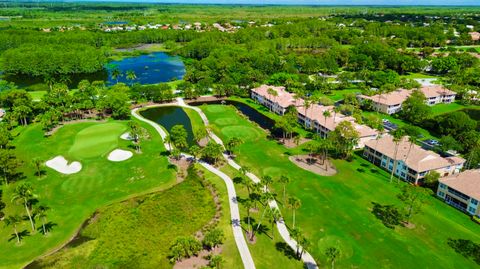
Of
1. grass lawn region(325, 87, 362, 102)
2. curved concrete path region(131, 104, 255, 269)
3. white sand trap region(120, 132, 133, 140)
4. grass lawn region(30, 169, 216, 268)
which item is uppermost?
grass lawn region(325, 87, 362, 102)

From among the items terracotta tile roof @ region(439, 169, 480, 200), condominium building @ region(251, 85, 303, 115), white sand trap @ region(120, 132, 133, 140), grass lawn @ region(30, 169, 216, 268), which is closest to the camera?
grass lawn @ region(30, 169, 216, 268)

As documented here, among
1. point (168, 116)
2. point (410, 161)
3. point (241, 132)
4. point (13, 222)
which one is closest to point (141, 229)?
point (13, 222)

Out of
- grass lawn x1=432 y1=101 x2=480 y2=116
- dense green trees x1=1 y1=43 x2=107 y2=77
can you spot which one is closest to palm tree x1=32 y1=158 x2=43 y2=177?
dense green trees x1=1 y1=43 x2=107 y2=77

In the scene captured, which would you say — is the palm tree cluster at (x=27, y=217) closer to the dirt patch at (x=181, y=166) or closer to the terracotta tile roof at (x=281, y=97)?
the dirt patch at (x=181, y=166)

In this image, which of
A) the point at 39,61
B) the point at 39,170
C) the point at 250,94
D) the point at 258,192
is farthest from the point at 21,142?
the point at 39,61

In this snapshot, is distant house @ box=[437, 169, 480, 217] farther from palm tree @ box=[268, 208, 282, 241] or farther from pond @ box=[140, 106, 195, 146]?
pond @ box=[140, 106, 195, 146]

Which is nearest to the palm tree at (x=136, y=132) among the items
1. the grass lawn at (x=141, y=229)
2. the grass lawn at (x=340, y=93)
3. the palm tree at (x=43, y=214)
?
the grass lawn at (x=141, y=229)
